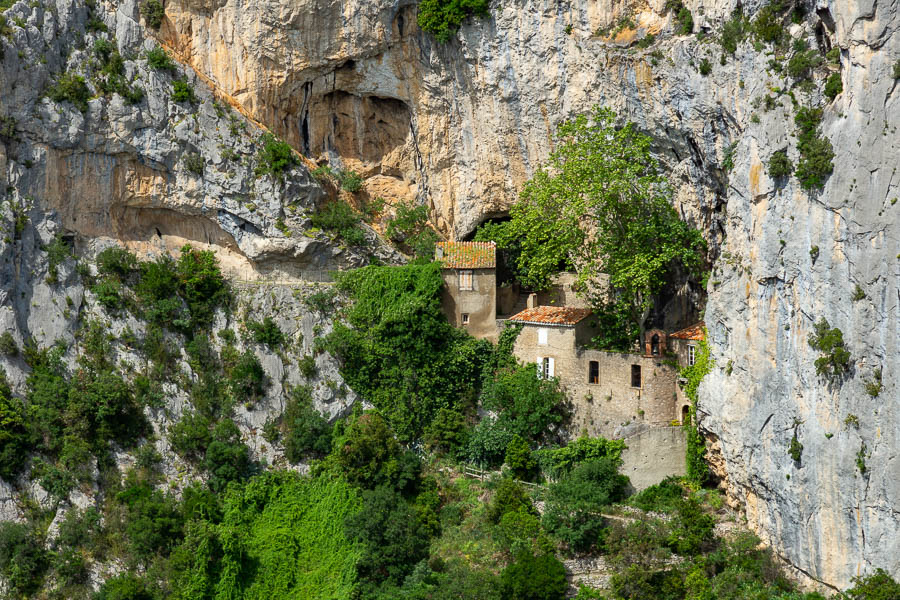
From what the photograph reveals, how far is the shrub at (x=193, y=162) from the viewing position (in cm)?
3881

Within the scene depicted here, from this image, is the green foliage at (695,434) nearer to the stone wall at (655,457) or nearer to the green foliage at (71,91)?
the stone wall at (655,457)

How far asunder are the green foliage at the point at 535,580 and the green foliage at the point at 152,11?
24.1m

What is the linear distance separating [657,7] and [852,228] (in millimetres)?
10810

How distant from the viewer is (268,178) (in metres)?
38.9

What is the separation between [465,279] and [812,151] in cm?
1409

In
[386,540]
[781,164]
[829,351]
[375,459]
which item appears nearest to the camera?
[829,351]

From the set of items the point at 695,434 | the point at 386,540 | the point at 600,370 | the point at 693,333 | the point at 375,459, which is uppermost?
the point at 693,333

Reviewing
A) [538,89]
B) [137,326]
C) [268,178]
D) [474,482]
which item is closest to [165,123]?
[268,178]

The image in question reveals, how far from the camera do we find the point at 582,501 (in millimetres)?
32188

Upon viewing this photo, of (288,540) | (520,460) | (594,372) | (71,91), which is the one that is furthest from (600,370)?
(71,91)

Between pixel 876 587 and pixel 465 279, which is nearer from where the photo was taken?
pixel 876 587

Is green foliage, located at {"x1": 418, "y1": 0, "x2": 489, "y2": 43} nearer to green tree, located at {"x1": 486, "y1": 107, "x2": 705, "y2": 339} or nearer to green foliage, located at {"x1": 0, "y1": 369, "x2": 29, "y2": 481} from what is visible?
green tree, located at {"x1": 486, "y1": 107, "x2": 705, "y2": 339}

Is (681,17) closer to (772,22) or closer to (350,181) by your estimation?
(772,22)

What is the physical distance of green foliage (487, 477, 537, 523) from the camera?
109ft
